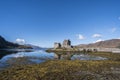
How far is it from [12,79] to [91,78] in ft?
36.9

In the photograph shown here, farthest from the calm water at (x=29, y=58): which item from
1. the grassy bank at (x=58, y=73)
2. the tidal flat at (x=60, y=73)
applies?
the grassy bank at (x=58, y=73)

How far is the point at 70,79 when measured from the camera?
21047mm

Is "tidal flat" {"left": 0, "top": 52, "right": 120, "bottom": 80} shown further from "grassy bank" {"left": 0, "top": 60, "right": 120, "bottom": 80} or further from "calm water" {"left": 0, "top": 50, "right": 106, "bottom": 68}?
"calm water" {"left": 0, "top": 50, "right": 106, "bottom": 68}

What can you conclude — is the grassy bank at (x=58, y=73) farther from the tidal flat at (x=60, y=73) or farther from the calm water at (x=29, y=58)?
the calm water at (x=29, y=58)

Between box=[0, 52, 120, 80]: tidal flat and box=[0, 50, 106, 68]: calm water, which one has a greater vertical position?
box=[0, 50, 106, 68]: calm water

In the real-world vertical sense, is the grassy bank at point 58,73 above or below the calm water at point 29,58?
below

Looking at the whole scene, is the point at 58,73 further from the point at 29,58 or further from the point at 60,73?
the point at 29,58

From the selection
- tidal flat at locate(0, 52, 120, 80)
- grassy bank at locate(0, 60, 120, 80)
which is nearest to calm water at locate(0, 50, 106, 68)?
tidal flat at locate(0, 52, 120, 80)

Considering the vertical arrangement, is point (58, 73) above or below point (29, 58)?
below

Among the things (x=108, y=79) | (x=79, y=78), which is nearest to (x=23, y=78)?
(x=79, y=78)

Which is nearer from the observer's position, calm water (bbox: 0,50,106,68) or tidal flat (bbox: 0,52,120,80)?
tidal flat (bbox: 0,52,120,80)

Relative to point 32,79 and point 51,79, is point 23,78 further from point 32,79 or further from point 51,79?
point 51,79

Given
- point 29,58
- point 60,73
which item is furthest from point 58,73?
point 29,58

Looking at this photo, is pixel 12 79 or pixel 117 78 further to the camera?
pixel 117 78
